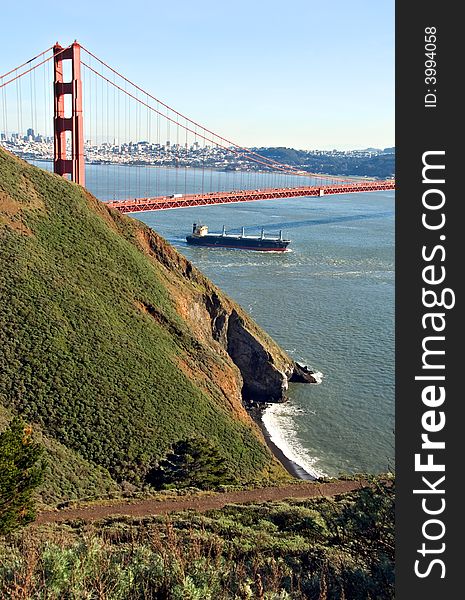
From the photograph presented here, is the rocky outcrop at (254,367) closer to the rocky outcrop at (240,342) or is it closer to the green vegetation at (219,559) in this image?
the rocky outcrop at (240,342)

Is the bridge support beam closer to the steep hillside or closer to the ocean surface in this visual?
the steep hillside

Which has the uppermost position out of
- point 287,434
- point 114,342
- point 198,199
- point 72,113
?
point 72,113

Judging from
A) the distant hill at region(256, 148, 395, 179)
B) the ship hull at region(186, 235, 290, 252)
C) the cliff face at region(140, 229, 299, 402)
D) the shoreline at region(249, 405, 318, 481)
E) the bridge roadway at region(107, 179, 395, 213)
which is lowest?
the shoreline at region(249, 405, 318, 481)

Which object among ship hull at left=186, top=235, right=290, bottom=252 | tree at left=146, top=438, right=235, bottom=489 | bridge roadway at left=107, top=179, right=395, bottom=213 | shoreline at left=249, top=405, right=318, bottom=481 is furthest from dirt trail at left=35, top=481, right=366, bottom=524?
ship hull at left=186, top=235, right=290, bottom=252

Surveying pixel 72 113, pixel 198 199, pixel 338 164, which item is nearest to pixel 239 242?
pixel 198 199

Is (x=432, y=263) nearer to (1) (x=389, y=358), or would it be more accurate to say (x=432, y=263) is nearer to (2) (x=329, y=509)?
(2) (x=329, y=509)

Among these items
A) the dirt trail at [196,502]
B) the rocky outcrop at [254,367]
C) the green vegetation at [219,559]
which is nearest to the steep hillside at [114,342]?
the rocky outcrop at [254,367]

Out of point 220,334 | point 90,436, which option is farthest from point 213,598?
point 220,334

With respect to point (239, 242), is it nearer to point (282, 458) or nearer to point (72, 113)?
point (72, 113)
